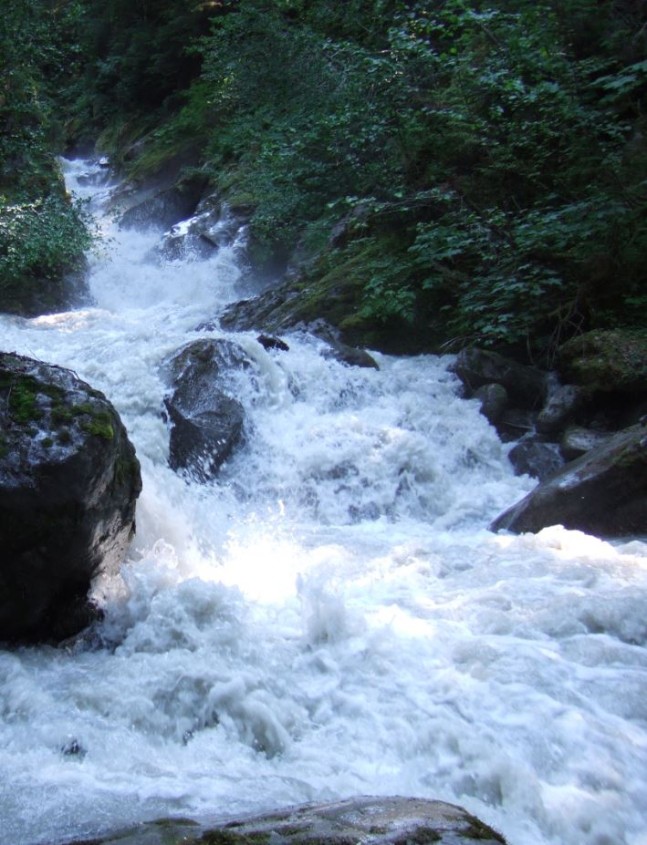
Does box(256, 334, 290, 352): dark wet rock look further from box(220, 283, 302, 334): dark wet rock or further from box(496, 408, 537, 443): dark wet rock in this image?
box(496, 408, 537, 443): dark wet rock

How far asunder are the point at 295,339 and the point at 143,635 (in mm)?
6430

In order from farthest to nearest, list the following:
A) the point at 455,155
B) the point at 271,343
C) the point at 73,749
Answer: the point at 455,155
the point at 271,343
the point at 73,749

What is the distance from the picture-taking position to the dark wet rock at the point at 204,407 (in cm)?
747

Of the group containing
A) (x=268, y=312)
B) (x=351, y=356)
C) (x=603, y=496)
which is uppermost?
(x=268, y=312)

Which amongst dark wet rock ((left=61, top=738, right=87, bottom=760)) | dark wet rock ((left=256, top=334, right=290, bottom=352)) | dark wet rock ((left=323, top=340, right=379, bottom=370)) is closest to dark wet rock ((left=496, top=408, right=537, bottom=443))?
dark wet rock ((left=323, top=340, right=379, bottom=370))

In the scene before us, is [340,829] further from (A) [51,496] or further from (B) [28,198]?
(B) [28,198]

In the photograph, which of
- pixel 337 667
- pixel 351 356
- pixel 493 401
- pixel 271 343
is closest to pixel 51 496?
pixel 337 667

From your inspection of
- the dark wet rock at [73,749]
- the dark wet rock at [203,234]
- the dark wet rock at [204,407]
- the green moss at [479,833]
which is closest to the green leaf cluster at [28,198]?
the dark wet rock at [203,234]

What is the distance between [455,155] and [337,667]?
29.1 ft

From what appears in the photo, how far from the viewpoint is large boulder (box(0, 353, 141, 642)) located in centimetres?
395

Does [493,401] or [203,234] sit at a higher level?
[203,234]

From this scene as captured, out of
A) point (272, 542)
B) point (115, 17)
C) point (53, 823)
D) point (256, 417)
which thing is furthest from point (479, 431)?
point (115, 17)

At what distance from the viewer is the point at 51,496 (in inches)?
157

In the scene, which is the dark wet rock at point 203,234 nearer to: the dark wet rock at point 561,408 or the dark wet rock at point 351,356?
the dark wet rock at point 351,356
